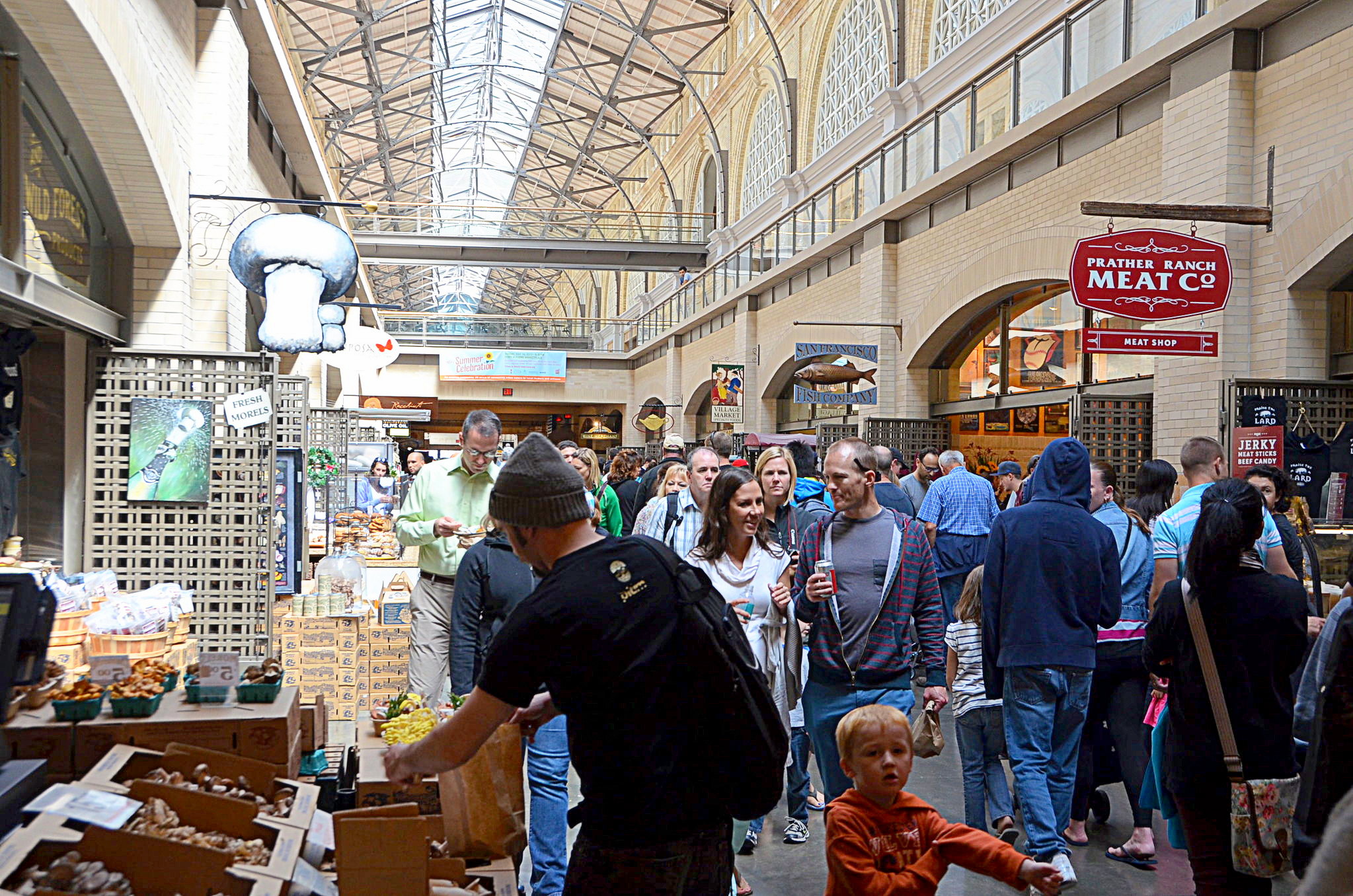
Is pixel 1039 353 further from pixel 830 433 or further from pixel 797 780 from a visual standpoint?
pixel 797 780

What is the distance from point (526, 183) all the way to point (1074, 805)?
3566cm

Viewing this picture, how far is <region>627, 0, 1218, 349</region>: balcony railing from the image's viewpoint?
9.46 meters

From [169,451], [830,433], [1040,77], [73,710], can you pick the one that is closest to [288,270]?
[169,451]

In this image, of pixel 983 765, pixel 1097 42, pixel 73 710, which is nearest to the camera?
pixel 73 710

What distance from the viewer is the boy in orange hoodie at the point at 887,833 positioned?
2.74m

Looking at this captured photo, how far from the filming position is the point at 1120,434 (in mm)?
9398

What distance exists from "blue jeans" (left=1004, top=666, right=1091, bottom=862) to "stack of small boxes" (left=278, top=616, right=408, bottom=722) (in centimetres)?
454

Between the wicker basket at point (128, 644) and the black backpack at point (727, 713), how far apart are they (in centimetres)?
442

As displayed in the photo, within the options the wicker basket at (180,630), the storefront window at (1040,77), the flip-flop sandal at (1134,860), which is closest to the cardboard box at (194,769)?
the wicker basket at (180,630)

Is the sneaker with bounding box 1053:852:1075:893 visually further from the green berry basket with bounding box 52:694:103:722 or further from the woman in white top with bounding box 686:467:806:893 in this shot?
the green berry basket with bounding box 52:694:103:722

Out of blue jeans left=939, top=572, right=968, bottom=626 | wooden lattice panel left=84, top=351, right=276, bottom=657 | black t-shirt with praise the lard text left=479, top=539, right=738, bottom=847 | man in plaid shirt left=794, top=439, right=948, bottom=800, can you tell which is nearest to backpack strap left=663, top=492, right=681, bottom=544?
man in plaid shirt left=794, top=439, right=948, bottom=800

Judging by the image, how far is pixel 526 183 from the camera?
38281 millimetres

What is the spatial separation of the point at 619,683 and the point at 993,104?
36.6 feet

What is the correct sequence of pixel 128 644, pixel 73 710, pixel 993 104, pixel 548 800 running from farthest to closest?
pixel 993 104 → pixel 128 644 → pixel 548 800 → pixel 73 710
